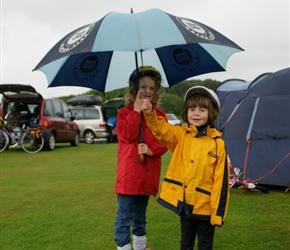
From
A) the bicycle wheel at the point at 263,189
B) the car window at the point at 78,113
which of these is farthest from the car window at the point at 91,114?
the bicycle wheel at the point at 263,189

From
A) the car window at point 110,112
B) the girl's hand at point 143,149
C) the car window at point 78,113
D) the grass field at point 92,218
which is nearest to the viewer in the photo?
the girl's hand at point 143,149

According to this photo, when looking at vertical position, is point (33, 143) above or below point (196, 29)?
below

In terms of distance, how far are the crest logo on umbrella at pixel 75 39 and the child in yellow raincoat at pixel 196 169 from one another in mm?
621

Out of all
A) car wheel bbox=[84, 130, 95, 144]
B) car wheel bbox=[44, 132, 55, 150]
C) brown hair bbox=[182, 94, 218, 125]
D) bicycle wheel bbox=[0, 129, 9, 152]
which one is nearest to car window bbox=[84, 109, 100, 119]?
car wheel bbox=[84, 130, 95, 144]

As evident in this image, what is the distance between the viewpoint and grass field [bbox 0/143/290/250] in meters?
3.79

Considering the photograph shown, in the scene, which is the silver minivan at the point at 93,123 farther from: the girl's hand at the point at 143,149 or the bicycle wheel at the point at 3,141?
the girl's hand at the point at 143,149

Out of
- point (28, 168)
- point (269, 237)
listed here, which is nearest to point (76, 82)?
point (269, 237)

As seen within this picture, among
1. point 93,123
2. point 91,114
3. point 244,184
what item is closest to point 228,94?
point 244,184

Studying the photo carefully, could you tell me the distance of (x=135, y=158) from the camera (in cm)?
312

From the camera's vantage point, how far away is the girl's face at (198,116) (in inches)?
111

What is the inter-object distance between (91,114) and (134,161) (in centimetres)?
1419

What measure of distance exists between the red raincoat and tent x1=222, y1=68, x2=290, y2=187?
3294 mm

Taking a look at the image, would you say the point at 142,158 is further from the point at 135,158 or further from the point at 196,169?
the point at 196,169

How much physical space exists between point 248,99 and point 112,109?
1141cm
